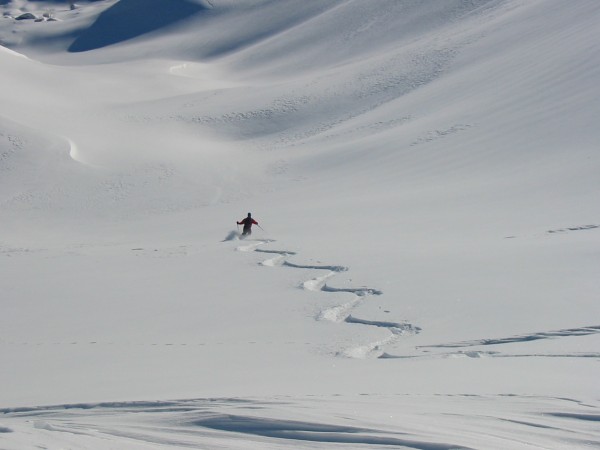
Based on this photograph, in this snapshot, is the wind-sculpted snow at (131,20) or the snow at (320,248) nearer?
the snow at (320,248)

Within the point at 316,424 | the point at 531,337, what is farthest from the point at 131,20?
the point at 316,424

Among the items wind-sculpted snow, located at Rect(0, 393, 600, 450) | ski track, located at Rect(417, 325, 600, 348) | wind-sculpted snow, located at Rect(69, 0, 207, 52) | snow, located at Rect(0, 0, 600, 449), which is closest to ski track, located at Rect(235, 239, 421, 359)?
snow, located at Rect(0, 0, 600, 449)

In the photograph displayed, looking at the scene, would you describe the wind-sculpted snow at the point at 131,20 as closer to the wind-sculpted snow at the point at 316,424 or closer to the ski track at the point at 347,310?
the ski track at the point at 347,310

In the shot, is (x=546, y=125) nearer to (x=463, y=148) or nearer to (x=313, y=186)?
(x=463, y=148)

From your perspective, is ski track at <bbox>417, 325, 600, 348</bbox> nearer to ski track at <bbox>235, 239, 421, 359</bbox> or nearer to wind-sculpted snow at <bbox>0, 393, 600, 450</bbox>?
ski track at <bbox>235, 239, 421, 359</bbox>

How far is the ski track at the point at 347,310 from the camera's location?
7930 mm

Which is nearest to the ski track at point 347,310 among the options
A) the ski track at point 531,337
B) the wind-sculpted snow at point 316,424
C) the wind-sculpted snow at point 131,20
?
the ski track at point 531,337

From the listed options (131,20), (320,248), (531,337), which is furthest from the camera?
(131,20)

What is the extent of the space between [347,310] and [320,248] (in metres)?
4.51

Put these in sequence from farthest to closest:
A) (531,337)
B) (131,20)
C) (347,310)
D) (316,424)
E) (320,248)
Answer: (131,20)
(320,248)
(347,310)
(531,337)
(316,424)

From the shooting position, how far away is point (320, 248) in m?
14.2

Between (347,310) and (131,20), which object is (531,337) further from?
(131,20)

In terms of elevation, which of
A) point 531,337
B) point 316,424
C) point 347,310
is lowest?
point 316,424

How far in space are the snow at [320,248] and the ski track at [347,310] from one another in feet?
0.13
